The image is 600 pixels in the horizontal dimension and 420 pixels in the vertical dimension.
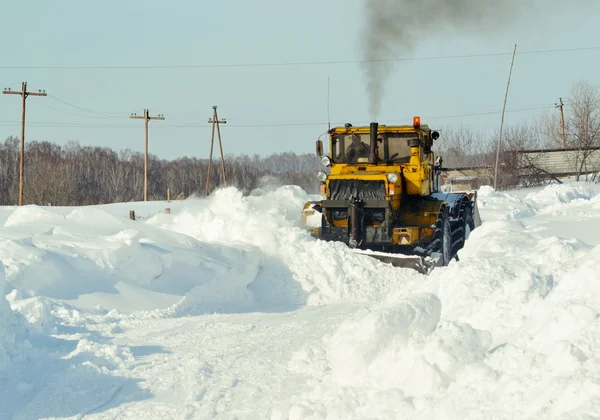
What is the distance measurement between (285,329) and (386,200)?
4.73m

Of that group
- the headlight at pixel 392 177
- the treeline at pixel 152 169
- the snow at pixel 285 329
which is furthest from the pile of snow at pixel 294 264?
the treeline at pixel 152 169

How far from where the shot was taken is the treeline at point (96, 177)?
64875mm

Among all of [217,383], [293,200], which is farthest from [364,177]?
[217,383]

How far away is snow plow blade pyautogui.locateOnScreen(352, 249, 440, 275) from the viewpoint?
1174cm

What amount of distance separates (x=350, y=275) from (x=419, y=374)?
6.35 metres

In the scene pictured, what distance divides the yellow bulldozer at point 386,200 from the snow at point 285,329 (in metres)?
0.66

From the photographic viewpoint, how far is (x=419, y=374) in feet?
16.8

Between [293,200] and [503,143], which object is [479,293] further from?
[503,143]

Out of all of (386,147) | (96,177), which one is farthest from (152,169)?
(386,147)

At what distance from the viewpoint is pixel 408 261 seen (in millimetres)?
11789

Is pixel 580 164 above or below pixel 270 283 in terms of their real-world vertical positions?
above

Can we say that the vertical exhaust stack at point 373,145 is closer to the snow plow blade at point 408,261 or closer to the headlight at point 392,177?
the headlight at point 392,177

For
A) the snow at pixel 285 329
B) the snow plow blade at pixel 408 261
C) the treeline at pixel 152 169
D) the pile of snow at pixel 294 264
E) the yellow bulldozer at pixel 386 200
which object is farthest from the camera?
the treeline at pixel 152 169

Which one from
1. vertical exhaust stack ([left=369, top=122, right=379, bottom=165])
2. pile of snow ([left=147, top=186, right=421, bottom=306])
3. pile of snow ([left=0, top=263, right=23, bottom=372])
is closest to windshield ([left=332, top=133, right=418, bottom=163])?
vertical exhaust stack ([left=369, top=122, right=379, bottom=165])
